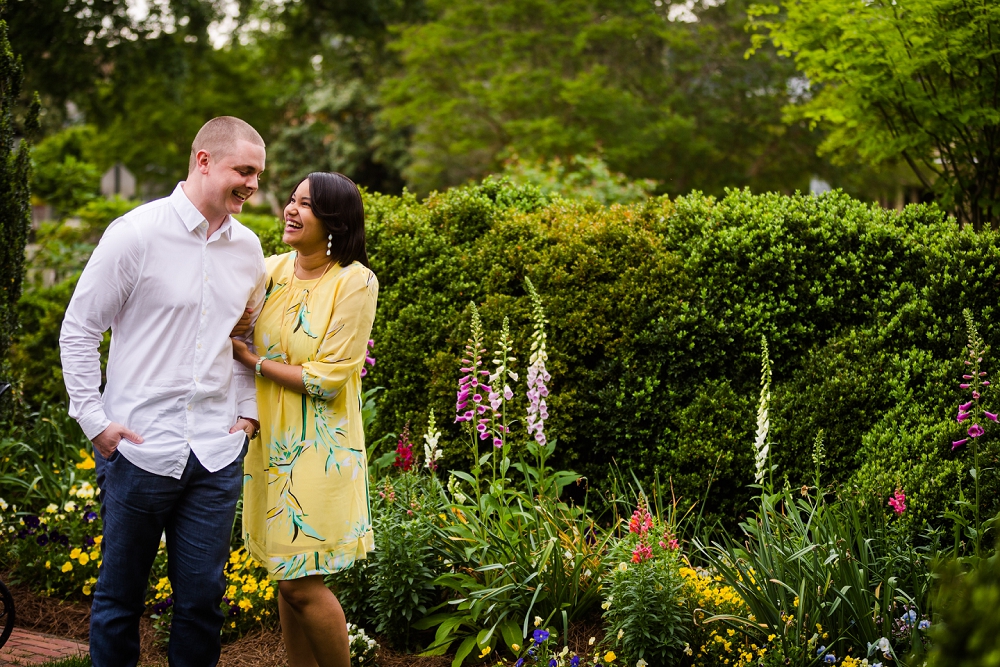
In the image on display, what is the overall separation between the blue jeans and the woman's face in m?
0.83

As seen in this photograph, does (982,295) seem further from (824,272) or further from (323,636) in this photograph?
(323,636)

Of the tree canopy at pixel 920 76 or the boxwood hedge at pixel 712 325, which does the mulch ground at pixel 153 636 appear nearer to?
the boxwood hedge at pixel 712 325

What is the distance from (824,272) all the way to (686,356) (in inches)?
35.6

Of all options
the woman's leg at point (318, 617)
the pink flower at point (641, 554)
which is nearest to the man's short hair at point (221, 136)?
the woman's leg at point (318, 617)

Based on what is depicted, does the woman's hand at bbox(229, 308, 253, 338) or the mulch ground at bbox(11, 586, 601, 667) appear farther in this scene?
the mulch ground at bbox(11, 586, 601, 667)

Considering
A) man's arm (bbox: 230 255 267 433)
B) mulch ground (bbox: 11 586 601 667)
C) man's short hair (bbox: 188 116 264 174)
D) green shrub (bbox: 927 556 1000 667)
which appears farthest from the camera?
mulch ground (bbox: 11 586 601 667)

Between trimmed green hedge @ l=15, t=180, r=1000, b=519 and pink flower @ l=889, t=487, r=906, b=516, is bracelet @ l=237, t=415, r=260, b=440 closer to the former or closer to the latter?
trimmed green hedge @ l=15, t=180, r=1000, b=519

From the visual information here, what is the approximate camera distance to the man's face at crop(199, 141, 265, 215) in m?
2.81

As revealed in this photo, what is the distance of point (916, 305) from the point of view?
14.1 ft

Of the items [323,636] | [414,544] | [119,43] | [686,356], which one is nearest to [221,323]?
[323,636]

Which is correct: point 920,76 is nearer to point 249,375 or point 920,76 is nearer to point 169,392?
point 249,375

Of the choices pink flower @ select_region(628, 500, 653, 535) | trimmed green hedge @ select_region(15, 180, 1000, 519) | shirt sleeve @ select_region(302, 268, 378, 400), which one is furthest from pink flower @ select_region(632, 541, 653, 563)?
shirt sleeve @ select_region(302, 268, 378, 400)

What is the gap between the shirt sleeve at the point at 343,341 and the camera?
2873mm

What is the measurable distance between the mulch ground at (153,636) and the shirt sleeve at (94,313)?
1.67m
